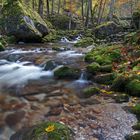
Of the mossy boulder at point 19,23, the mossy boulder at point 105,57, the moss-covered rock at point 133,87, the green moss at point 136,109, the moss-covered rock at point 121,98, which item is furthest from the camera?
the mossy boulder at point 19,23

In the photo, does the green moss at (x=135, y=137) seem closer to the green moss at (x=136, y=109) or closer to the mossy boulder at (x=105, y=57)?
the green moss at (x=136, y=109)

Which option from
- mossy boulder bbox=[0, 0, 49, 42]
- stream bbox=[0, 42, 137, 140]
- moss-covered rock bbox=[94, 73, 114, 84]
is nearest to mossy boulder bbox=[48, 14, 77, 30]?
mossy boulder bbox=[0, 0, 49, 42]

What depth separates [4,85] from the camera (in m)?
10.5

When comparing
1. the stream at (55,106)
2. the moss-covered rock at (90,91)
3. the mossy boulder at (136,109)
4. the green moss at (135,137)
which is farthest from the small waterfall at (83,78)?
the green moss at (135,137)

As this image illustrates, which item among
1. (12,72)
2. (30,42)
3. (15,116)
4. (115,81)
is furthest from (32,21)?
(15,116)

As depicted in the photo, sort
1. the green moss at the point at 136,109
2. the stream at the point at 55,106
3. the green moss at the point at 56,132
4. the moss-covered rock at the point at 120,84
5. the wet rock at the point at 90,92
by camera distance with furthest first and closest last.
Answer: the moss-covered rock at the point at 120,84
the wet rock at the point at 90,92
the green moss at the point at 136,109
the stream at the point at 55,106
the green moss at the point at 56,132

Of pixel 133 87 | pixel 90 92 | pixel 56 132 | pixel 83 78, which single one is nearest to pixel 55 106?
pixel 90 92

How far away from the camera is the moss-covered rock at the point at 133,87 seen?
28.4 feet

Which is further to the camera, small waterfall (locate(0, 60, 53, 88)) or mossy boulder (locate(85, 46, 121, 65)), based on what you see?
mossy boulder (locate(85, 46, 121, 65))

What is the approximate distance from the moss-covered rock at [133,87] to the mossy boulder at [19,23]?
13.5 metres

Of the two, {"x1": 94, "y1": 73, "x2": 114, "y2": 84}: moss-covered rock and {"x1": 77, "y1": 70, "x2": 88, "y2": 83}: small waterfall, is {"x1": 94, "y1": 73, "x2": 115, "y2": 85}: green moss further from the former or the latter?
{"x1": 77, "y1": 70, "x2": 88, "y2": 83}: small waterfall

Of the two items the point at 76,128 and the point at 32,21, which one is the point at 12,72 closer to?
the point at 76,128

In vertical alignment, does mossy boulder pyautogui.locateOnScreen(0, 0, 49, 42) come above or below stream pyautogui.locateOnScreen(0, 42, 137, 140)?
above

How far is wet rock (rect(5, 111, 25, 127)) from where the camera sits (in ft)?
23.2
